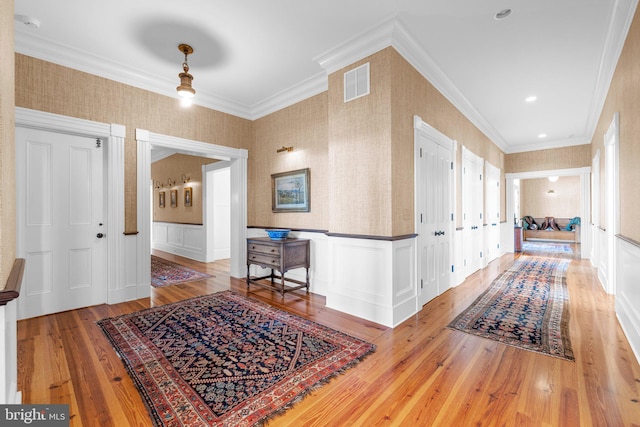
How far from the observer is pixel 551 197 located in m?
11.7

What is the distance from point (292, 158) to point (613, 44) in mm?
3912

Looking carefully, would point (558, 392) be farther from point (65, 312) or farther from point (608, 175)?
point (65, 312)

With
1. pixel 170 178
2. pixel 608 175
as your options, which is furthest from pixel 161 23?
pixel 608 175

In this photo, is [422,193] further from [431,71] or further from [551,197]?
[551,197]

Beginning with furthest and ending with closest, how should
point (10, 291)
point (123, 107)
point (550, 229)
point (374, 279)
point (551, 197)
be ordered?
1. point (551, 197)
2. point (550, 229)
3. point (123, 107)
4. point (374, 279)
5. point (10, 291)

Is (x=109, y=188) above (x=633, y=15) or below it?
below

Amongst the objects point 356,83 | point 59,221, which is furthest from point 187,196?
point 356,83

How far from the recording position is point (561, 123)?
5910 millimetres

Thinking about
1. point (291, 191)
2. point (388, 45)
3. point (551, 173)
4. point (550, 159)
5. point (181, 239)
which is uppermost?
point (388, 45)

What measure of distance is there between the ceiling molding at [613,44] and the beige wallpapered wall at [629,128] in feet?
0.32

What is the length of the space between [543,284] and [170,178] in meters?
8.50

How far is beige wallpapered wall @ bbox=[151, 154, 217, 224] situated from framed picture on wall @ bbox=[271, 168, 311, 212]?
235 centimetres

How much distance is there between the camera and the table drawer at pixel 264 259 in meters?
3.83

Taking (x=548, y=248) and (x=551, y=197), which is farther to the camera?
(x=551, y=197)
